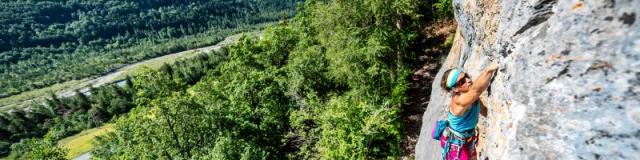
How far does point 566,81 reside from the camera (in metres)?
6.00

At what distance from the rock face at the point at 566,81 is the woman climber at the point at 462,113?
0.32 meters

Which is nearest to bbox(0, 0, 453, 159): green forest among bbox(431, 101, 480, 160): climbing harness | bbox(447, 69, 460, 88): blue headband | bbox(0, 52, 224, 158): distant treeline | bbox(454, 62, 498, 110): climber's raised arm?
bbox(431, 101, 480, 160): climbing harness

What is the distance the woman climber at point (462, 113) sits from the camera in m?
7.85

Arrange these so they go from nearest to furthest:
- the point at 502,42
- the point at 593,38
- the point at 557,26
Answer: the point at 593,38 → the point at 557,26 → the point at 502,42

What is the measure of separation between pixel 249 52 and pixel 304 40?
7599 mm

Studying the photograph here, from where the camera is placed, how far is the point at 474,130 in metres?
8.87

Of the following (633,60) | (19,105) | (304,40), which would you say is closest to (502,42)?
(633,60)

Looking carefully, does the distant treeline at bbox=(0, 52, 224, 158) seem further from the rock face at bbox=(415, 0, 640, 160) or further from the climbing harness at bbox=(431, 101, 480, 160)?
the rock face at bbox=(415, 0, 640, 160)

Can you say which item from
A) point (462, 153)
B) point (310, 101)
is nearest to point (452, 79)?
point (462, 153)

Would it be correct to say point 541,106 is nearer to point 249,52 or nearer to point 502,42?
point 502,42

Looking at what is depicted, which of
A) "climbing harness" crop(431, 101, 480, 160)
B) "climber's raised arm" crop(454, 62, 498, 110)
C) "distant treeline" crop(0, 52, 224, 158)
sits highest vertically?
"climber's raised arm" crop(454, 62, 498, 110)

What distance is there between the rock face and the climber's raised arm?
7.5 inches

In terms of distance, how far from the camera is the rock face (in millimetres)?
5199

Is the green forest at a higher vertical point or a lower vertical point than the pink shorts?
lower
